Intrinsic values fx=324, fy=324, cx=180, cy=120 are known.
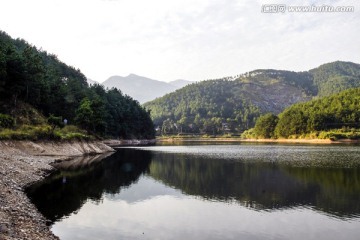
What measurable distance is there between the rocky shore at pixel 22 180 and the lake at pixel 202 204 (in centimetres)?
139

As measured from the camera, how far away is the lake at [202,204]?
22.2 metres

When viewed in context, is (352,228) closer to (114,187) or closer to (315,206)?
(315,206)

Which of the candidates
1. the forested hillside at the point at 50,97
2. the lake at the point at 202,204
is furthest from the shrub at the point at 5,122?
the lake at the point at 202,204

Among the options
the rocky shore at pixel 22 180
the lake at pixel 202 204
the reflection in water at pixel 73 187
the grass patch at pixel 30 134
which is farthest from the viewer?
the grass patch at pixel 30 134

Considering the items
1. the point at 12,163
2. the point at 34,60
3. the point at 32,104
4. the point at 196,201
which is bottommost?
the point at 196,201

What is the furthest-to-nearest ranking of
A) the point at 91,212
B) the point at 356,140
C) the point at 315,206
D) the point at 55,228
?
the point at 356,140 < the point at 315,206 < the point at 91,212 < the point at 55,228

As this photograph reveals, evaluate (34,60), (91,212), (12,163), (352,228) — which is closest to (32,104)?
(34,60)

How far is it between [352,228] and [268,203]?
8818 mm

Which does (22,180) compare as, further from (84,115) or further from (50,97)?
(84,115)

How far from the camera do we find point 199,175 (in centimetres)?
4978

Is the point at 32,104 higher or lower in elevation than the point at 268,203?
higher

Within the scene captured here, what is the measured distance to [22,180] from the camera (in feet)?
114

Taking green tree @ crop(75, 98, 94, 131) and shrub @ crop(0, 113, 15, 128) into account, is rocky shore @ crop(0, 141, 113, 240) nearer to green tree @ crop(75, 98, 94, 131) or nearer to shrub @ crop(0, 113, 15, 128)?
shrub @ crop(0, 113, 15, 128)

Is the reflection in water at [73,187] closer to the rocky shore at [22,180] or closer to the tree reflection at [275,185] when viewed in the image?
the rocky shore at [22,180]
